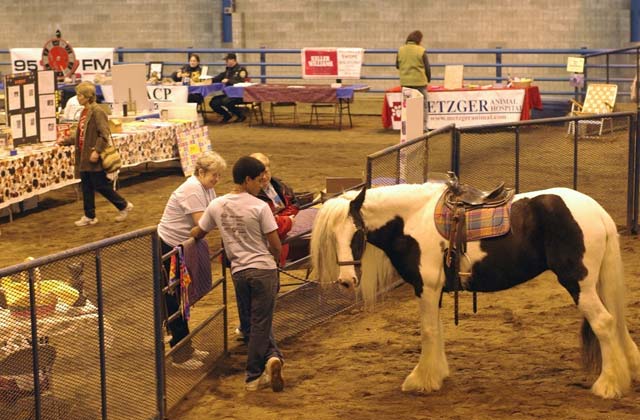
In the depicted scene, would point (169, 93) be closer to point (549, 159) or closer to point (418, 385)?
point (549, 159)

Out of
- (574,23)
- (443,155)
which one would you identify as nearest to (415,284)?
(443,155)

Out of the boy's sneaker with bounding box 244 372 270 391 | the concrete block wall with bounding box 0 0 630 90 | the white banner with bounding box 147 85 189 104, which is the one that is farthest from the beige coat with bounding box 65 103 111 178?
the concrete block wall with bounding box 0 0 630 90

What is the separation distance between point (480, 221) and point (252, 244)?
1.55 meters

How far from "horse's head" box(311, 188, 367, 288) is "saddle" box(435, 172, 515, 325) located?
0.57 m

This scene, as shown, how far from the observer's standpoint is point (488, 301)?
10188mm

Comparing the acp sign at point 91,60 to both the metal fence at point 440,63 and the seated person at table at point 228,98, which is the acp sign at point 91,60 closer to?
the seated person at table at point 228,98

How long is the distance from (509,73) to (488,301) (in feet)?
50.3

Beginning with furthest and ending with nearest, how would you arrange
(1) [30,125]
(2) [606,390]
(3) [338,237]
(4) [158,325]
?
(1) [30,125] → (3) [338,237] → (2) [606,390] → (4) [158,325]

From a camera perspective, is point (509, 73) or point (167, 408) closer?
point (167, 408)

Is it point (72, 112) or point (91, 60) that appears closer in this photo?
point (72, 112)

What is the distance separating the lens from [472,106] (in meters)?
20.2

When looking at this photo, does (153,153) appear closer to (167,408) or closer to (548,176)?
(548,176)

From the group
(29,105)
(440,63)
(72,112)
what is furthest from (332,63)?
(29,105)

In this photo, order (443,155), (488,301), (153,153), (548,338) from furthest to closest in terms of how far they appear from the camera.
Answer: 1. (153,153)
2. (443,155)
3. (488,301)
4. (548,338)
